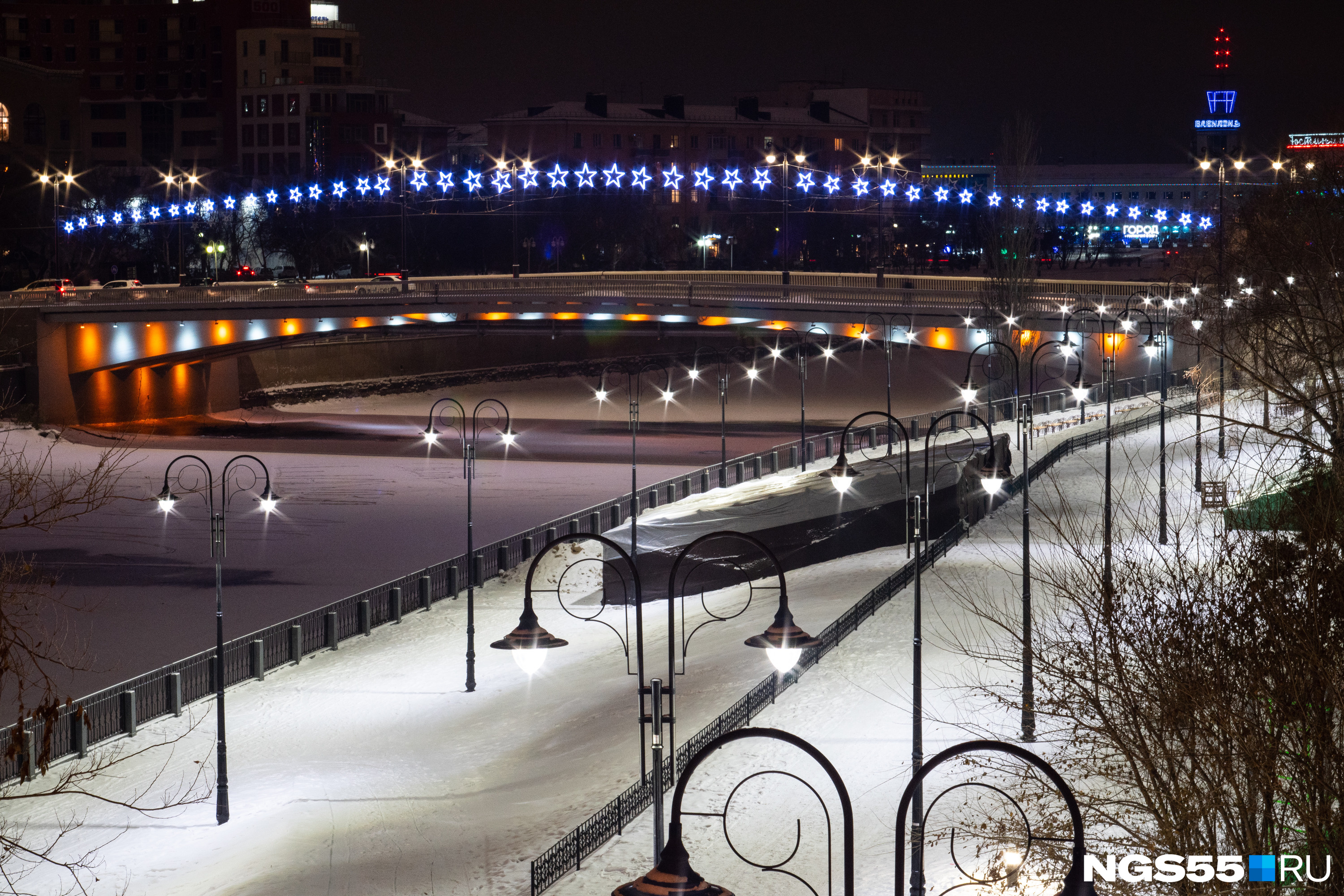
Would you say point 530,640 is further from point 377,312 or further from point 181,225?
point 181,225

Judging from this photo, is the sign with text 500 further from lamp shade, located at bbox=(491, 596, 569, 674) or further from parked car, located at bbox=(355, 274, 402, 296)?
parked car, located at bbox=(355, 274, 402, 296)

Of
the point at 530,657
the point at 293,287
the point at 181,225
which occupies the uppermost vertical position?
the point at 181,225

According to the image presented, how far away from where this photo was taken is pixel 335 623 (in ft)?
86.8

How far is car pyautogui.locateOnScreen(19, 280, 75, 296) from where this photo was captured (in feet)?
188

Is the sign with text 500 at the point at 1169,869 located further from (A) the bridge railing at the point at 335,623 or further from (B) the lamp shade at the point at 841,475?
(B) the lamp shade at the point at 841,475

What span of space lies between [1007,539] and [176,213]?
118ft

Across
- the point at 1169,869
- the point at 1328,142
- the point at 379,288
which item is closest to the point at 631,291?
the point at 379,288

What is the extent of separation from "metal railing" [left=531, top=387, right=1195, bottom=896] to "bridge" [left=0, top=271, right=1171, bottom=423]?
18.0 metres

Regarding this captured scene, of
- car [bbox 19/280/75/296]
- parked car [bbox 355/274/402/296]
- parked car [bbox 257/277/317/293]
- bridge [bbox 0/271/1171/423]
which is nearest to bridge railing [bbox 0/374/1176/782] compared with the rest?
bridge [bbox 0/271/1171/423]

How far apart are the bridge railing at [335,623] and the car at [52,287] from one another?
87.7 feet

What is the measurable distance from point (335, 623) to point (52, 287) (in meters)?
42.2

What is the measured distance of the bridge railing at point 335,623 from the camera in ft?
67.2

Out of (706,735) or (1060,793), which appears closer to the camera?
(1060,793)

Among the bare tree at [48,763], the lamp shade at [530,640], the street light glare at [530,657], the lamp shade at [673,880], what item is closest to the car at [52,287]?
the bare tree at [48,763]
